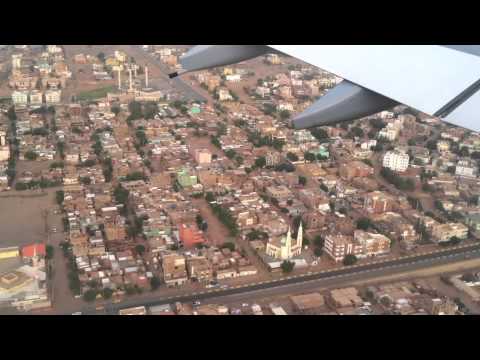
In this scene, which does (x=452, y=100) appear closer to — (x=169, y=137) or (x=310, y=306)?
(x=310, y=306)

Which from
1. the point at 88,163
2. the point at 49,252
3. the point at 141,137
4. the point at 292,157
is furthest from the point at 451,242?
the point at 141,137

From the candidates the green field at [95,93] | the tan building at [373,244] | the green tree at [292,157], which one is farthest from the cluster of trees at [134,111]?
the tan building at [373,244]

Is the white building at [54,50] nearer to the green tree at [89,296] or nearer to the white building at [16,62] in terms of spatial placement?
the white building at [16,62]

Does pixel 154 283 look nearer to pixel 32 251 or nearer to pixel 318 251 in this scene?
pixel 32 251

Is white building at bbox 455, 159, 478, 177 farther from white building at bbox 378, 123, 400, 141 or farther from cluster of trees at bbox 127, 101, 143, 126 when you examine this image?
cluster of trees at bbox 127, 101, 143, 126

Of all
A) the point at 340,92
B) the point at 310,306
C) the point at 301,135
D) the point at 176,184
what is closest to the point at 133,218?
the point at 176,184
